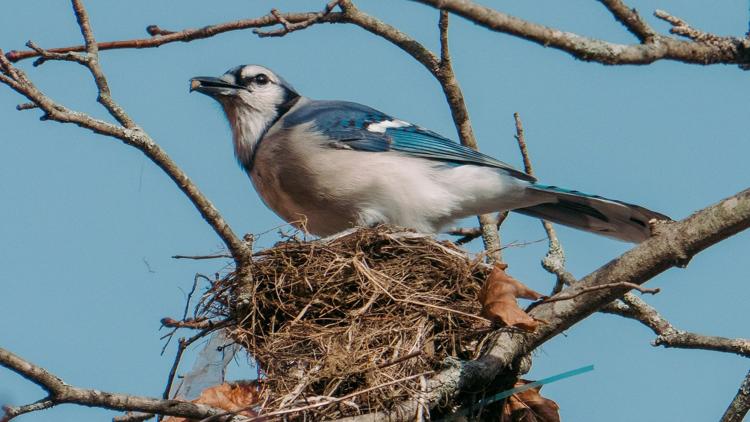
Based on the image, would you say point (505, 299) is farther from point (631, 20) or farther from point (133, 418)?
point (133, 418)

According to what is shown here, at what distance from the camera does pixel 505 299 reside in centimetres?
457

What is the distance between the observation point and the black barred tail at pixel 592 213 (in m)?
6.23

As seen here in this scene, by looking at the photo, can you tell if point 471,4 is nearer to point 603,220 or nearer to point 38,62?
point 38,62

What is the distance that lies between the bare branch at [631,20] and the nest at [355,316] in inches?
62.0

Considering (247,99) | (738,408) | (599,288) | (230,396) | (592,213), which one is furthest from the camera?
(247,99)

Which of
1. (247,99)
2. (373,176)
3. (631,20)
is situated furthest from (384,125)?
(631,20)

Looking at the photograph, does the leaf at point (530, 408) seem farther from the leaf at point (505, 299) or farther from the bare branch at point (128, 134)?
the bare branch at point (128, 134)

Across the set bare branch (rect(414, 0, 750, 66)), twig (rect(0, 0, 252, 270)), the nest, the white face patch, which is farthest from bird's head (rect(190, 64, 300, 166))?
bare branch (rect(414, 0, 750, 66))

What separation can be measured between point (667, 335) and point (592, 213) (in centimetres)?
195

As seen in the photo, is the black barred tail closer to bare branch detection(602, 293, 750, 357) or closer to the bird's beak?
bare branch detection(602, 293, 750, 357)

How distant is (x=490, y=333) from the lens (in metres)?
4.67

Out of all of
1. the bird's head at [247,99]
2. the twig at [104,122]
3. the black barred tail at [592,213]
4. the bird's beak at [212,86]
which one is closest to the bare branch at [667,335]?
the black barred tail at [592,213]

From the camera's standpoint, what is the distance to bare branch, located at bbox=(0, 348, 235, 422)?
3.19 m

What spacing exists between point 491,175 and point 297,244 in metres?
1.62
